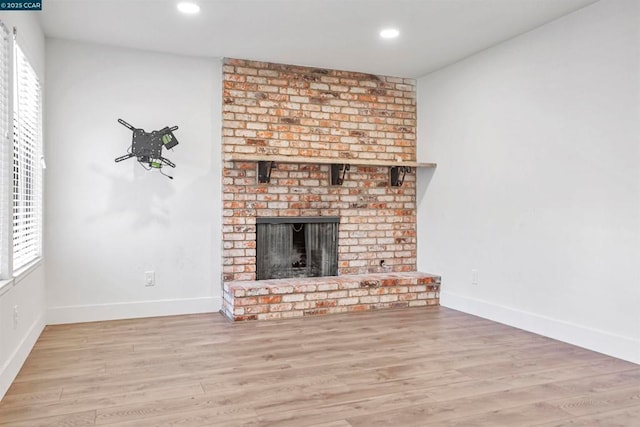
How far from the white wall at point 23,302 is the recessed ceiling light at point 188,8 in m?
0.96

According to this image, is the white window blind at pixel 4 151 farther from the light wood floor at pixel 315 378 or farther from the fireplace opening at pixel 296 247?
the fireplace opening at pixel 296 247

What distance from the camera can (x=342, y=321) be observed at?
418cm

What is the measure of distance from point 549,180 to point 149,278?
3.39m

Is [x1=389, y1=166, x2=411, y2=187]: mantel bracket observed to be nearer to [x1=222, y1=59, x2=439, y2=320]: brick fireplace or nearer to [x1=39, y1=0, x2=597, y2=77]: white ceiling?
[x1=222, y1=59, x2=439, y2=320]: brick fireplace

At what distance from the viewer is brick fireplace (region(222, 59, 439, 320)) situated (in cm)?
457

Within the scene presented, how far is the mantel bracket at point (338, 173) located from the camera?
4801mm

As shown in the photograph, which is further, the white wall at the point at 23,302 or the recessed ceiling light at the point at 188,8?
the recessed ceiling light at the point at 188,8

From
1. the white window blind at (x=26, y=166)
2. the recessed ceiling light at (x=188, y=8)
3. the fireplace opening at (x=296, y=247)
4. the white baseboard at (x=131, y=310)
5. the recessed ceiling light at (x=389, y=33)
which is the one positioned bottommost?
the white baseboard at (x=131, y=310)

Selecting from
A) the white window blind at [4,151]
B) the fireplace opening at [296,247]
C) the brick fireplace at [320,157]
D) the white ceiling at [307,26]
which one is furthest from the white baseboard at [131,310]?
the white ceiling at [307,26]

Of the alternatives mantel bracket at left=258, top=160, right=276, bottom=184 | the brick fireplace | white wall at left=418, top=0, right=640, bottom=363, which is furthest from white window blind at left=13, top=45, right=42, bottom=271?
white wall at left=418, top=0, right=640, bottom=363

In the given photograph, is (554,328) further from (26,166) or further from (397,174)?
(26,166)

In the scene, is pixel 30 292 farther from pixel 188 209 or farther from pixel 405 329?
pixel 405 329

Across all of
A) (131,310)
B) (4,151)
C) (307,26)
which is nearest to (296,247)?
(131,310)

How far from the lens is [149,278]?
171 inches
